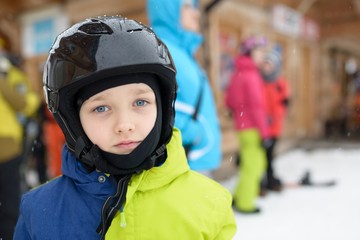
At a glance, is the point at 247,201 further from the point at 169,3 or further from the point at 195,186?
the point at 195,186

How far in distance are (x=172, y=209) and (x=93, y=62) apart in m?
0.52

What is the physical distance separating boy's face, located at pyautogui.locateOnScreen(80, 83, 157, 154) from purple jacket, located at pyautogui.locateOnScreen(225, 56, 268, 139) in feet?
8.14

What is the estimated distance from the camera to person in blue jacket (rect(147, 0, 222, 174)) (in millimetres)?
1970

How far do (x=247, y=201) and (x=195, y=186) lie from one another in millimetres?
→ 2550

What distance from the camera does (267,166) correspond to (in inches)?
172

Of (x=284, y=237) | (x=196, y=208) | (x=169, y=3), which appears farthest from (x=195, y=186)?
(x=284, y=237)

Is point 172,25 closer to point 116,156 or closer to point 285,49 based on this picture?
Result: point 116,156

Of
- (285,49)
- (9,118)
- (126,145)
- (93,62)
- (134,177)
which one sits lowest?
(285,49)

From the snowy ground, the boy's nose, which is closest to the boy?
the boy's nose

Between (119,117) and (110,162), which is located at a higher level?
(119,117)

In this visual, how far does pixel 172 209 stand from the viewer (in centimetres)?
107

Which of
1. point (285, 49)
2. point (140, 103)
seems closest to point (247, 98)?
point (140, 103)

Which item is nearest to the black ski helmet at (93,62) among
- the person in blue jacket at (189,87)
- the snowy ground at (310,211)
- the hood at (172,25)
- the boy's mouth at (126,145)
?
the boy's mouth at (126,145)

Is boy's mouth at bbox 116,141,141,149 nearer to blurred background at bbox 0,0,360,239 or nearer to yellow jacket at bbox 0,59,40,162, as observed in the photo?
yellow jacket at bbox 0,59,40,162
